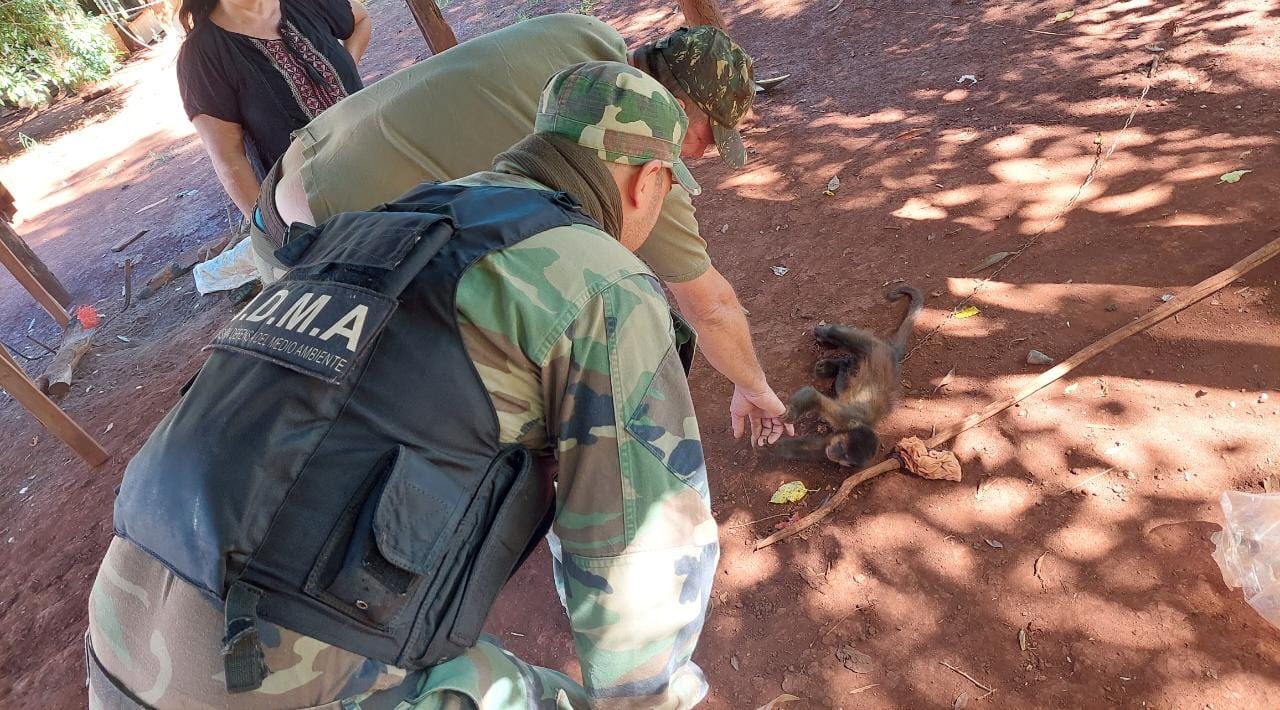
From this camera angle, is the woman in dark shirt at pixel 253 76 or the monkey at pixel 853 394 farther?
the monkey at pixel 853 394

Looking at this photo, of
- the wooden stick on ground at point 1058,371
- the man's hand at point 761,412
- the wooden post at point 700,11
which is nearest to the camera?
the man's hand at point 761,412

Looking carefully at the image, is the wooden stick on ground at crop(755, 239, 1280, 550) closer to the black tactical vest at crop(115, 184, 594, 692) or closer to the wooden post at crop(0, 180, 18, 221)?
the black tactical vest at crop(115, 184, 594, 692)

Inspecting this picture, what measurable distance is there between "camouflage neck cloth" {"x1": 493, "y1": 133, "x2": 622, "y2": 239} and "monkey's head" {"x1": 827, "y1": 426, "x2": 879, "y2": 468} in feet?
5.80

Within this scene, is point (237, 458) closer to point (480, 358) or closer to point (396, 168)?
point (480, 358)

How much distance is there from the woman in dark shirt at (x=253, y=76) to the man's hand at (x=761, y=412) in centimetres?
209

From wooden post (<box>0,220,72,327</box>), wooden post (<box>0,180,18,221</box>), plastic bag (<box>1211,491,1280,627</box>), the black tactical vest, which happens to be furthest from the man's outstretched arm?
wooden post (<box>0,180,18,221</box>)

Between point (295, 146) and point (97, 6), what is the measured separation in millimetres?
17953

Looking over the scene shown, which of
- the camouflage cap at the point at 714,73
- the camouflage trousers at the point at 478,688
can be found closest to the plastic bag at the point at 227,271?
the camouflage cap at the point at 714,73

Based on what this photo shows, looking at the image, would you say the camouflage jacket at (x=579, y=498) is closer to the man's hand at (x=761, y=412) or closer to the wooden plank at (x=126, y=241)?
the man's hand at (x=761, y=412)

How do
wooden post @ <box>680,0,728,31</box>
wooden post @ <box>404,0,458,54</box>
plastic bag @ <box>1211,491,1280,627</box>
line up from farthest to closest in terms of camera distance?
1. wooden post @ <box>680,0,728,31</box>
2. wooden post @ <box>404,0,458,54</box>
3. plastic bag @ <box>1211,491,1280,627</box>

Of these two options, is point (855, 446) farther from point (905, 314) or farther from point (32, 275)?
point (32, 275)

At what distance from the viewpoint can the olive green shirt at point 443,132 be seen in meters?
2.15

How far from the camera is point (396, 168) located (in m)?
2.15

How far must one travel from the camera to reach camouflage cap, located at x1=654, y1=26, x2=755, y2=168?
7.50 feet
